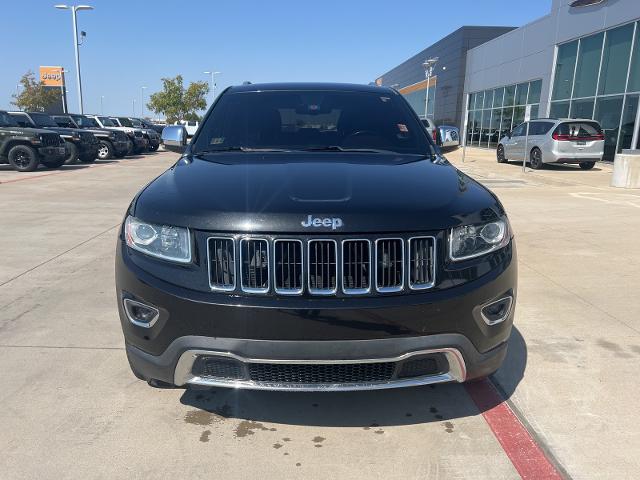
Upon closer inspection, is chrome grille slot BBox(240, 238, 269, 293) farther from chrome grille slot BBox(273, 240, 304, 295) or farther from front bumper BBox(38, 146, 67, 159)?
front bumper BBox(38, 146, 67, 159)

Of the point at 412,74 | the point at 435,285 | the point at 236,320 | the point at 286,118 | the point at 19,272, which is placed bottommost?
the point at 19,272

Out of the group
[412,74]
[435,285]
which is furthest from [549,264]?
[412,74]

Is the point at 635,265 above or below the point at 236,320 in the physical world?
below

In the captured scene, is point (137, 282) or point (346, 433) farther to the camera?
point (346, 433)

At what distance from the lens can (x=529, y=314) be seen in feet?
13.1

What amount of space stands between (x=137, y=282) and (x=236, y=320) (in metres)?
0.50

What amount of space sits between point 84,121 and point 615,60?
68.0 feet

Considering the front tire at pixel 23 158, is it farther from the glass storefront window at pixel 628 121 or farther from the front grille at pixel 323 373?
the glass storefront window at pixel 628 121

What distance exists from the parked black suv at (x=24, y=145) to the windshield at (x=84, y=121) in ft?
16.5

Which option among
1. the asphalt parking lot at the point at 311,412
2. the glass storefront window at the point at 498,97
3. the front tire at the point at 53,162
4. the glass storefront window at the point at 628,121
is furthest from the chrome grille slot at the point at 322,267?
the glass storefront window at the point at 498,97

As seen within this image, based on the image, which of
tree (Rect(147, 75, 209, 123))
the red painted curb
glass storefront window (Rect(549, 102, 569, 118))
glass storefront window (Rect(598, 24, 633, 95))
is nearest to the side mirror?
the red painted curb

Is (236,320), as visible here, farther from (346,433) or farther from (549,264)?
(549,264)

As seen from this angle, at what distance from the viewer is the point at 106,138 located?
69.2 feet

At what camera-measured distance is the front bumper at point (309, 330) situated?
2.07 metres
